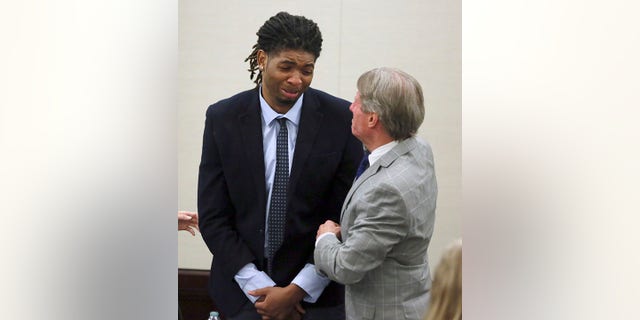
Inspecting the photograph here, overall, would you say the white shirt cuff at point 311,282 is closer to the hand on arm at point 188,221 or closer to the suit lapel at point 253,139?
the suit lapel at point 253,139

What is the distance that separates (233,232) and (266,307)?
35cm

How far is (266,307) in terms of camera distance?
4430 millimetres

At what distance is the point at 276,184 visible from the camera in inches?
174

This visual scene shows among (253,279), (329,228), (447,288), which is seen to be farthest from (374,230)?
(253,279)

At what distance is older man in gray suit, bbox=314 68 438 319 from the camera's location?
13.8 ft

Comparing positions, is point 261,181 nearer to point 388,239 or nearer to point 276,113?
point 276,113

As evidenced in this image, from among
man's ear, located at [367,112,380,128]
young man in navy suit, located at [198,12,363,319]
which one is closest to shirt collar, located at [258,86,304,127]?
young man in navy suit, located at [198,12,363,319]

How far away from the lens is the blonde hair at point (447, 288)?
13.9 feet

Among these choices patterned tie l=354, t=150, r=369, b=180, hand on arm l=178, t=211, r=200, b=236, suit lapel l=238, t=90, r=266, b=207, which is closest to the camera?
patterned tie l=354, t=150, r=369, b=180

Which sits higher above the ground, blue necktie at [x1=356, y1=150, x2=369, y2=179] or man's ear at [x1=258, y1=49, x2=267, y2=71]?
man's ear at [x1=258, y1=49, x2=267, y2=71]

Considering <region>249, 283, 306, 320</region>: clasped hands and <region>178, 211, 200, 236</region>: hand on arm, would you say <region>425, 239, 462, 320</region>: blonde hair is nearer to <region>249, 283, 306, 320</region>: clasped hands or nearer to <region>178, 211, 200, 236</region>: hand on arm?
<region>249, 283, 306, 320</region>: clasped hands
